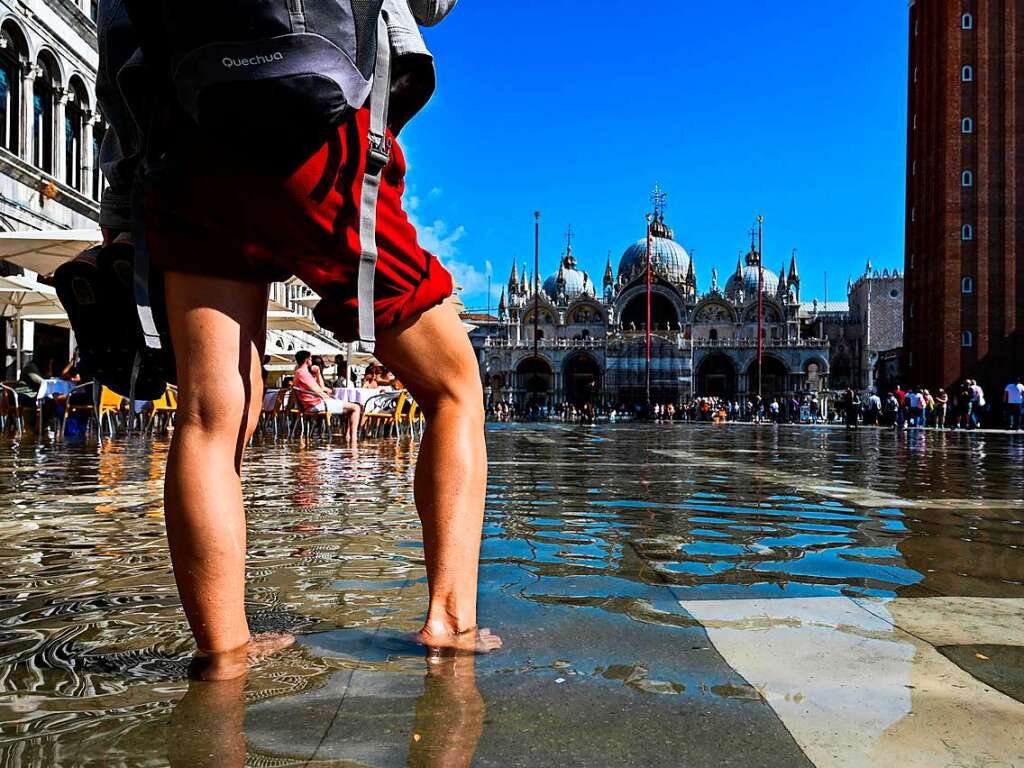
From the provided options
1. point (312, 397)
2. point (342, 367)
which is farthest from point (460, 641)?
point (342, 367)

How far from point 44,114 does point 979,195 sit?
1465 inches

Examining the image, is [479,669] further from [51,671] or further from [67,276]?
[67,276]

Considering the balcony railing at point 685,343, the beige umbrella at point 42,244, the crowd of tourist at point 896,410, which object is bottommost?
the crowd of tourist at point 896,410

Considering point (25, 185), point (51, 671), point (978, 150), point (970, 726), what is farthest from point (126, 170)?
point (978, 150)

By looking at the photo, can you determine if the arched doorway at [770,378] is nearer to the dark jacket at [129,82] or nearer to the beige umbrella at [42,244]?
the beige umbrella at [42,244]

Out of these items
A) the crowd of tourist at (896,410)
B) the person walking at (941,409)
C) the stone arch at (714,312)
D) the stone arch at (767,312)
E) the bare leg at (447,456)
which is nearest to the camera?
the bare leg at (447,456)

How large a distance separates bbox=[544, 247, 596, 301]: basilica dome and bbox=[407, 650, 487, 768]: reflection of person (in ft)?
285

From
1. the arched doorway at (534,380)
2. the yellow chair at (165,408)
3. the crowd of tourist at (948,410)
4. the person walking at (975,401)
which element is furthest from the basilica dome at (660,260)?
the yellow chair at (165,408)

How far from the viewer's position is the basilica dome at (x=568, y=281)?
90.3 meters

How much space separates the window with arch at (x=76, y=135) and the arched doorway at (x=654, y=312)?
63.6m

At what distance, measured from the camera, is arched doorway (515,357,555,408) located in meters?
76.1

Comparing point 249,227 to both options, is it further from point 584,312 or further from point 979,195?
point 584,312

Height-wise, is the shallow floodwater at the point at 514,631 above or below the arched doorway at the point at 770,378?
below

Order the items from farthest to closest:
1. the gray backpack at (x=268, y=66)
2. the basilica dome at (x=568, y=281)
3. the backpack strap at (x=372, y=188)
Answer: the basilica dome at (x=568, y=281), the backpack strap at (x=372, y=188), the gray backpack at (x=268, y=66)
